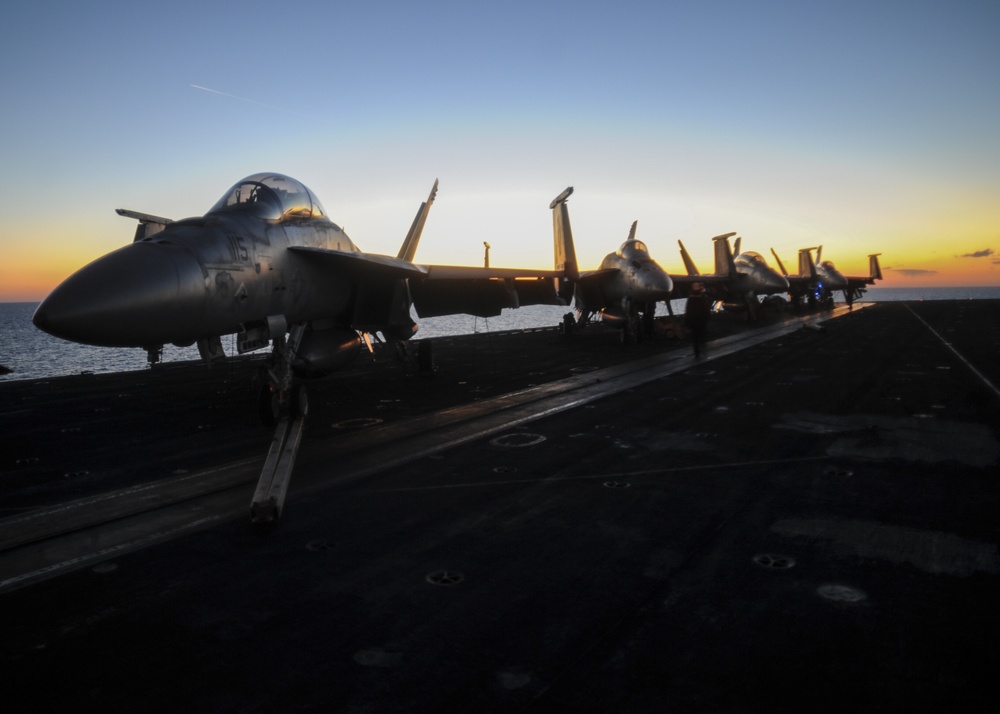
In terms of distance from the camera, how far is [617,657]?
3.38 m

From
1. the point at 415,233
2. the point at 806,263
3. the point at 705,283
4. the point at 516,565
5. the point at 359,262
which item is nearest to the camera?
the point at 516,565

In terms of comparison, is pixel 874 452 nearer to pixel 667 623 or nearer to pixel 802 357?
pixel 667 623

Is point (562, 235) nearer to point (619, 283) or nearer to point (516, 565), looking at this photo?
point (619, 283)

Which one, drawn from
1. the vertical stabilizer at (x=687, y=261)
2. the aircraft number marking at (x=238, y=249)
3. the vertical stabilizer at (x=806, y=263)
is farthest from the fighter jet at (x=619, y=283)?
the vertical stabilizer at (x=806, y=263)

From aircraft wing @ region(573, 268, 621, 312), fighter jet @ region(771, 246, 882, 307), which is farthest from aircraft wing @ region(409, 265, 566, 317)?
fighter jet @ region(771, 246, 882, 307)

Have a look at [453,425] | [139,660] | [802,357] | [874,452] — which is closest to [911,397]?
[874,452]

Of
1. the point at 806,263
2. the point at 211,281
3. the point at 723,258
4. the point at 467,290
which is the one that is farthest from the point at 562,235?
the point at 806,263

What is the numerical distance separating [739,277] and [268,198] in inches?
1455

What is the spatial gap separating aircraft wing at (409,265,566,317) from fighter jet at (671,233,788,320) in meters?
20.7

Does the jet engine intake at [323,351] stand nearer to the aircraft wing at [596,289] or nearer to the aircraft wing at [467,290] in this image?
the aircraft wing at [467,290]

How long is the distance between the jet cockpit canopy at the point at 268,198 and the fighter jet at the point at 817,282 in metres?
46.9

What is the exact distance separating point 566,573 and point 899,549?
2.75m

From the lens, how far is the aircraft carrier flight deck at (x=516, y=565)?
10.5ft

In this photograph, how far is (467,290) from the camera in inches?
763
